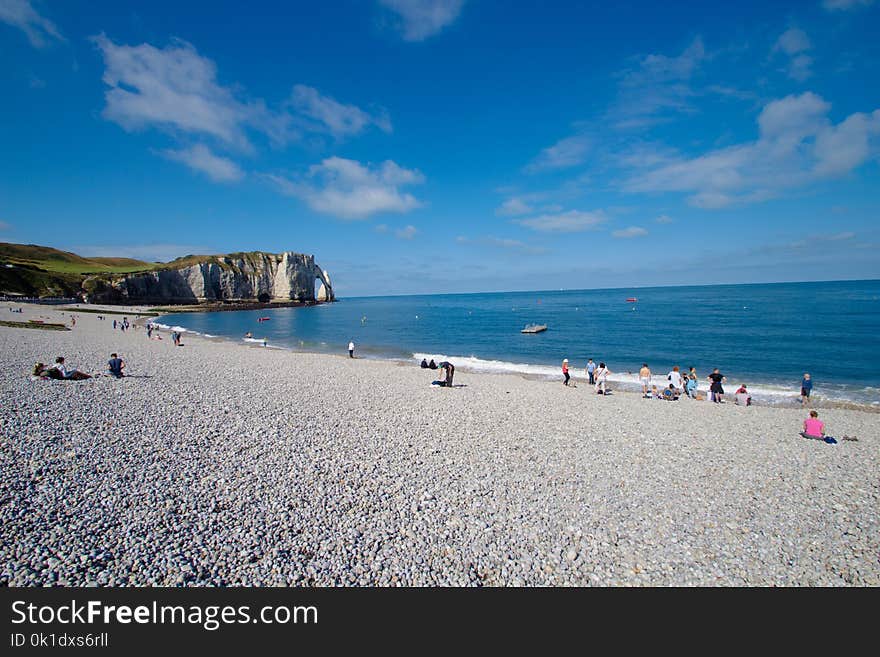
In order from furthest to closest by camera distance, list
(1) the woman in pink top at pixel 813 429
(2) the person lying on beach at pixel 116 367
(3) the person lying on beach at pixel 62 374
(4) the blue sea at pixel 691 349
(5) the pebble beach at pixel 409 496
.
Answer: (4) the blue sea at pixel 691 349
(2) the person lying on beach at pixel 116 367
(3) the person lying on beach at pixel 62 374
(1) the woman in pink top at pixel 813 429
(5) the pebble beach at pixel 409 496

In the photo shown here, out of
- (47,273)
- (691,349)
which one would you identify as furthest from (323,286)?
(691,349)

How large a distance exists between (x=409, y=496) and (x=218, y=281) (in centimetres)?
13485

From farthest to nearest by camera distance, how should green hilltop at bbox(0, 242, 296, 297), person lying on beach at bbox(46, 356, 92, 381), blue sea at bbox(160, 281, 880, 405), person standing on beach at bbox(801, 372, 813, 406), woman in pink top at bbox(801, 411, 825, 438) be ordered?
green hilltop at bbox(0, 242, 296, 297), blue sea at bbox(160, 281, 880, 405), person standing on beach at bbox(801, 372, 813, 406), person lying on beach at bbox(46, 356, 92, 381), woman in pink top at bbox(801, 411, 825, 438)

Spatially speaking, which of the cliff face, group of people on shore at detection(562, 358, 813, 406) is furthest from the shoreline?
the cliff face

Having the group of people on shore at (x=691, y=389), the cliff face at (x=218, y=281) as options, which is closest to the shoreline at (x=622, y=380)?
the group of people on shore at (x=691, y=389)

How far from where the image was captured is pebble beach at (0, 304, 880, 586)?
569 cm

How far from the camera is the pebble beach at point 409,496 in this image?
5.69 metres

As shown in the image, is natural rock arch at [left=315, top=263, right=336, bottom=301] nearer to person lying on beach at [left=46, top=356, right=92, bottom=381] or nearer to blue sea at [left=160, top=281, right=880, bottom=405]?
blue sea at [left=160, top=281, right=880, bottom=405]

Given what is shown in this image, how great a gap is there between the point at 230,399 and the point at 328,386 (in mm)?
4991

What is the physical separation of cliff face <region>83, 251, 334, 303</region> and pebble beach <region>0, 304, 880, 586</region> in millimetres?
109904

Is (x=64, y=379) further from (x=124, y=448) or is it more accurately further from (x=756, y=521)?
(x=756, y=521)

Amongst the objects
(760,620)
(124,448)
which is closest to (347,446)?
(124,448)

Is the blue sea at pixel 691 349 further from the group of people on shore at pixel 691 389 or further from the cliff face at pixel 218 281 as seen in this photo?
the cliff face at pixel 218 281

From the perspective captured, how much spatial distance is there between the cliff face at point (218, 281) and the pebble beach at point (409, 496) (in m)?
110
